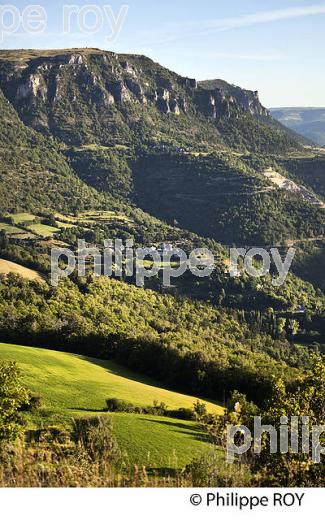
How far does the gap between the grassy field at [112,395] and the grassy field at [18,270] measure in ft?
113

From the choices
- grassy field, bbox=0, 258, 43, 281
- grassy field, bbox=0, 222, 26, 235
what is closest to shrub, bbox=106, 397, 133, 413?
grassy field, bbox=0, 258, 43, 281

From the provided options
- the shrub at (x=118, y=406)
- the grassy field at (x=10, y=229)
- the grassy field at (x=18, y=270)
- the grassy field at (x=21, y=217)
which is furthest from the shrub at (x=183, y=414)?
the grassy field at (x=21, y=217)

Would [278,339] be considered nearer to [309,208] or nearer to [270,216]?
[270,216]

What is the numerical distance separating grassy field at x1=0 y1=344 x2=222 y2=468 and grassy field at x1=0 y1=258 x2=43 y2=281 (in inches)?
1354

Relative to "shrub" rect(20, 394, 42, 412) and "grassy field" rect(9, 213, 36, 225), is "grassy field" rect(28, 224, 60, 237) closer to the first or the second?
"grassy field" rect(9, 213, 36, 225)

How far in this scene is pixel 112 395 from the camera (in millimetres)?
29547

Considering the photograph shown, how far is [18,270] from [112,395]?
Answer: 51.0 m

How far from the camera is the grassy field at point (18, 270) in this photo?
74562 millimetres

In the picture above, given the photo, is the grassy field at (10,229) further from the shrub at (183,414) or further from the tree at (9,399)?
the tree at (9,399)

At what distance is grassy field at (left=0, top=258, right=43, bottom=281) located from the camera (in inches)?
2936

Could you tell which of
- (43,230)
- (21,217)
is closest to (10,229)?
(43,230)

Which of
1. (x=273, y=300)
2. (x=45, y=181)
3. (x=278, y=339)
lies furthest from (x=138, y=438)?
(x=45, y=181)

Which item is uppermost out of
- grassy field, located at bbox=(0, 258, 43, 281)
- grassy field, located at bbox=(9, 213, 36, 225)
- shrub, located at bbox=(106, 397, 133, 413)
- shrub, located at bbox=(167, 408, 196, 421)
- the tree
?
grassy field, located at bbox=(9, 213, 36, 225)

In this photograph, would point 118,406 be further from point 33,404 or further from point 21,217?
point 21,217
